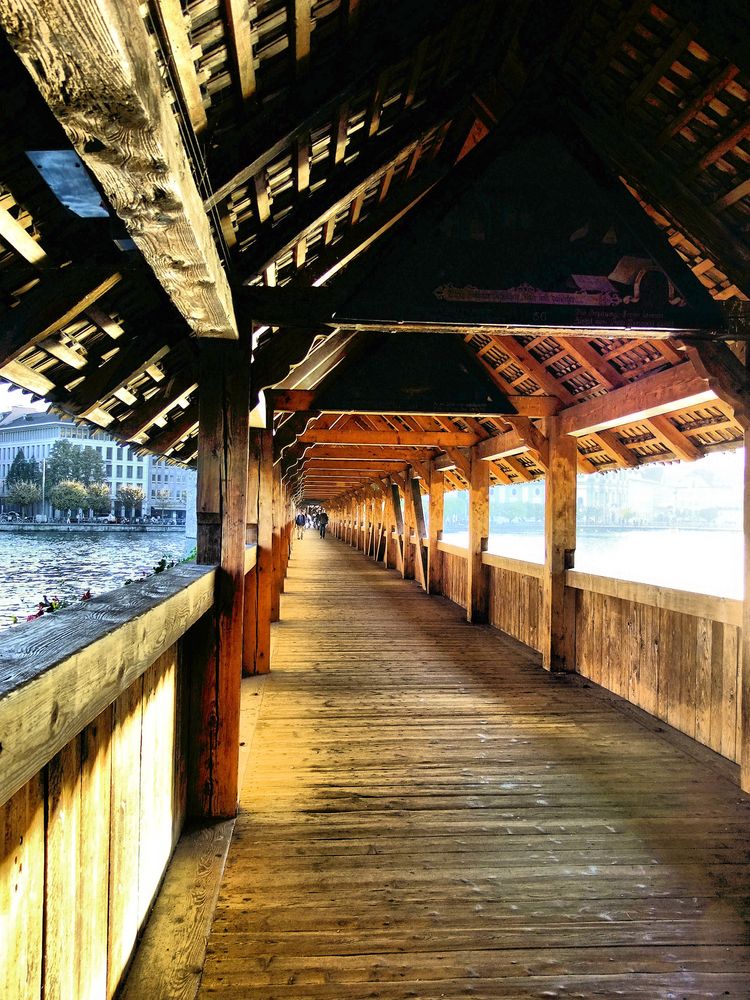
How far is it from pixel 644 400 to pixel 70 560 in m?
50.3

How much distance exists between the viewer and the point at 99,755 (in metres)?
1.79

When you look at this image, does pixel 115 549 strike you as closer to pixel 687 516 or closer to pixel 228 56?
pixel 687 516

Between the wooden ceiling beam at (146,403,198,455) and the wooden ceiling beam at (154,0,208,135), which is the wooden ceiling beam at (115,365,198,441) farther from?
the wooden ceiling beam at (154,0,208,135)

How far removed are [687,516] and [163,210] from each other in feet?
182

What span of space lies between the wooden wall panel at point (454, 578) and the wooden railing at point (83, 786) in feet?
29.5

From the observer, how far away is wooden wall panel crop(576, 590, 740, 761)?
14.2 feet

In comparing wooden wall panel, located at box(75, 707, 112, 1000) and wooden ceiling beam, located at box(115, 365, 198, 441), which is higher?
wooden ceiling beam, located at box(115, 365, 198, 441)

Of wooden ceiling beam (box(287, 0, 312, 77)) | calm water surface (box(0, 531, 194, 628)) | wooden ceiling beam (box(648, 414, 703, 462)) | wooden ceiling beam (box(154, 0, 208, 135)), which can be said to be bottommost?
calm water surface (box(0, 531, 194, 628))

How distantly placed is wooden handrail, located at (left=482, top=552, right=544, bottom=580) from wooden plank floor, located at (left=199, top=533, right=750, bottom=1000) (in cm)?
210

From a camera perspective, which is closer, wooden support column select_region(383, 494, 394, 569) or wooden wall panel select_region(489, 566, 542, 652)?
wooden wall panel select_region(489, 566, 542, 652)

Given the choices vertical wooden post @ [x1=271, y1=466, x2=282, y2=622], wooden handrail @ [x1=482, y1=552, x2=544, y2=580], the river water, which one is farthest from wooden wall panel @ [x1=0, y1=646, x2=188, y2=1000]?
the river water

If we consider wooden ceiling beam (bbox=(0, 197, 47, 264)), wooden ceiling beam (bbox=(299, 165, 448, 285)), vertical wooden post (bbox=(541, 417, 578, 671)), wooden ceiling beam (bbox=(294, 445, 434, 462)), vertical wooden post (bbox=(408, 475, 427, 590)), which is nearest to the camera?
wooden ceiling beam (bbox=(0, 197, 47, 264))

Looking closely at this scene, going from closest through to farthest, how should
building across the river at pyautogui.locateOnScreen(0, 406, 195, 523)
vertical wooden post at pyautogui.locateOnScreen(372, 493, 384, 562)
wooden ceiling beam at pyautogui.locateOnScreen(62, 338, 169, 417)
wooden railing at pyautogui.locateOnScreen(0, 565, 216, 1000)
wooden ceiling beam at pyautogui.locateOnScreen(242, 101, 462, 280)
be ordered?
wooden railing at pyautogui.locateOnScreen(0, 565, 216, 1000), wooden ceiling beam at pyautogui.locateOnScreen(242, 101, 462, 280), wooden ceiling beam at pyautogui.locateOnScreen(62, 338, 169, 417), vertical wooden post at pyautogui.locateOnScreen(372, 493, 384, 562), building across the river at pyautogui.locateOnScreen(0, 406, 195, 523)

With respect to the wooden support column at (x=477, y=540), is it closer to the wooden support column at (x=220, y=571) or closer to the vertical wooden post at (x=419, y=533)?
the vertical wooden post at (x=419, y=533)
